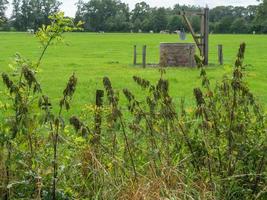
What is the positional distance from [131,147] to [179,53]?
2009 cm

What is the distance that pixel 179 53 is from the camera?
25547 millimetres

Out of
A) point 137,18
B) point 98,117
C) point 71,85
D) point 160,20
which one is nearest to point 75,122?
point 71,85

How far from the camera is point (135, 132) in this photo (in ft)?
18.7

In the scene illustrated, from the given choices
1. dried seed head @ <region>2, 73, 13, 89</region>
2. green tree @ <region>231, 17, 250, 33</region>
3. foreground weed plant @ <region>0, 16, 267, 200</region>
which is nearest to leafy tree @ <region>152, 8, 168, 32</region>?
green tree @ <region>231, 17, 250, 33</region>

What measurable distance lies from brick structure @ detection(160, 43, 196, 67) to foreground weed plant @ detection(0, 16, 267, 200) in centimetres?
1948

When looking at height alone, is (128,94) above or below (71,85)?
below

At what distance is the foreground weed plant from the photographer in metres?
4.93

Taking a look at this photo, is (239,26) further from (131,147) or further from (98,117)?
(131,147)

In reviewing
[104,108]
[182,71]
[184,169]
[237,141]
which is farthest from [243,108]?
[182,71]

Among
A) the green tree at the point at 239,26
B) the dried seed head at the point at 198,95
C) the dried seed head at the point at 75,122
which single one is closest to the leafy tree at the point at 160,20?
the green tree at the point at 239,26

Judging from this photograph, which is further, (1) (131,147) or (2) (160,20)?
(2) (160,20)

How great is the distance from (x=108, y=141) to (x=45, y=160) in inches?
37.9

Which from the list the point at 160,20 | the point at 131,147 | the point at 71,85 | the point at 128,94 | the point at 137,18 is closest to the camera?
the point at 71,85

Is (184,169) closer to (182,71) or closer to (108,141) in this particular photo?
(108,141)
